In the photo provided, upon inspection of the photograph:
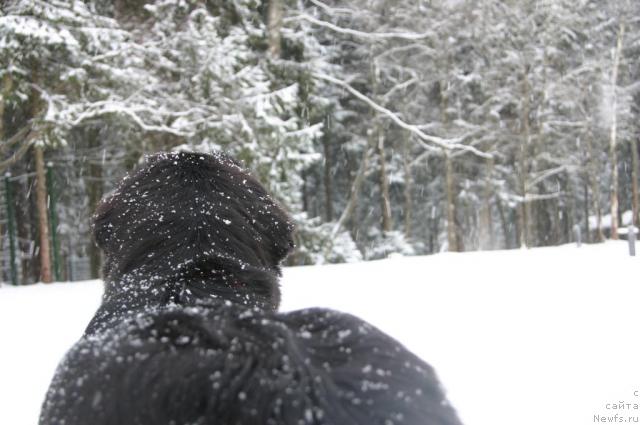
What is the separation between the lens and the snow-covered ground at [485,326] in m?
4.42

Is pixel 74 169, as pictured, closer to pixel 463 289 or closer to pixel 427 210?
pixel 463 289

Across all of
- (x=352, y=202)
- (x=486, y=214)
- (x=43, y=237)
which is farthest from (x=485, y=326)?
(x=486, y=214)

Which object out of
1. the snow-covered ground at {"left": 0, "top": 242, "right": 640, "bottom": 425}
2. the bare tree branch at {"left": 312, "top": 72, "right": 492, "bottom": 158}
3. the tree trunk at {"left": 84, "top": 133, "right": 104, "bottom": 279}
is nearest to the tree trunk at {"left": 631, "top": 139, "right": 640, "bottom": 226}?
the bare tree branch at {"left": 312, "top": 72, "right": 492, "bottom": 158}

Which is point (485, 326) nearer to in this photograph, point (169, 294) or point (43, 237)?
point (169, 294)

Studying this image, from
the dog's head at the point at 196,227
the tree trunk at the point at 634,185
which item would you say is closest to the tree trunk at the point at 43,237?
the dog's head at the point at 196,227

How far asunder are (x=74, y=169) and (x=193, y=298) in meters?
18.6

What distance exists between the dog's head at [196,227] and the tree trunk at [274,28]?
13.5 m

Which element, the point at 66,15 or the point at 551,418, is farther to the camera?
the point at 66,15

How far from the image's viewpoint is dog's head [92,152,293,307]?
1620mm

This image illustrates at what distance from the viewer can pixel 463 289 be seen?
27.8 feet

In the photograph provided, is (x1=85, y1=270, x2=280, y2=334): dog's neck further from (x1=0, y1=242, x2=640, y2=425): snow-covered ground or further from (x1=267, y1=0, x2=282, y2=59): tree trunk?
(x1=267, y1=0, x2=282, y2=59): tree trunk

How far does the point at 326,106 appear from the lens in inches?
789

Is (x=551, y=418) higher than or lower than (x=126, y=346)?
lower

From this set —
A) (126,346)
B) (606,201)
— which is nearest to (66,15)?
(126,346)
